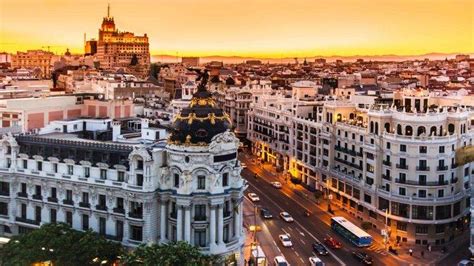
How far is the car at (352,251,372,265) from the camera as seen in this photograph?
7844 centimetres

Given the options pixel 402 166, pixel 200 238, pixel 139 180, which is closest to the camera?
pixel 200 238

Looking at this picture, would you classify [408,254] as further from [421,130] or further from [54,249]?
[54,249]

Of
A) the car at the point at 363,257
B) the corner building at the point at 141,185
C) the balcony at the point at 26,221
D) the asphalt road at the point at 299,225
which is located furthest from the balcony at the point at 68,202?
the car at the point at 363,257

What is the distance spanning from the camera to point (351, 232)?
284 feet

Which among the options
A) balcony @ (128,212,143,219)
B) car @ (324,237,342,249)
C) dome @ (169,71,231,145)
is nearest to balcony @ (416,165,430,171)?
car @ (324,237,342,249)

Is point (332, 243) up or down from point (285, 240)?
down

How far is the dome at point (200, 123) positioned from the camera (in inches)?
2643

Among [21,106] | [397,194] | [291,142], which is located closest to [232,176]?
[397,194]

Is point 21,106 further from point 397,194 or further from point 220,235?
point 397,194

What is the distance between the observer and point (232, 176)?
224 ft

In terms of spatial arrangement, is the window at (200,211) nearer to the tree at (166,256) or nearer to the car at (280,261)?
the tree at (166,256)

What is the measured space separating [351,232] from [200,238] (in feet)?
89.7

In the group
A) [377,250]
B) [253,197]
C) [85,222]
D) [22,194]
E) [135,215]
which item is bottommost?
[377,250]

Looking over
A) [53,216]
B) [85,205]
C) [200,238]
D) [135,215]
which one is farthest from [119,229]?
[200,238]
